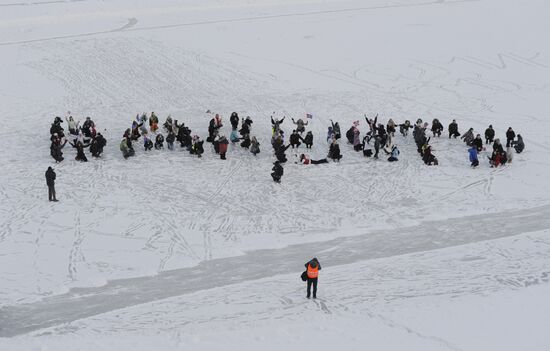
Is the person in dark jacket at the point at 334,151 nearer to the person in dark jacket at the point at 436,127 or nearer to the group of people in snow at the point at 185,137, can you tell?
the group of people in snow at the point at 185,137

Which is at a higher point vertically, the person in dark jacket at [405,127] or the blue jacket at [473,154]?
the person in dark jacket at [405,127]

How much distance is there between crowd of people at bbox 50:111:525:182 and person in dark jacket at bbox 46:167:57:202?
3153mm

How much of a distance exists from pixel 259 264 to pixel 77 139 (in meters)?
10.6

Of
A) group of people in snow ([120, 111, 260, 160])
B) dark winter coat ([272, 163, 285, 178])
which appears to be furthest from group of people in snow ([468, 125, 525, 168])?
group of people in snow ([120, 111, 260, 160])

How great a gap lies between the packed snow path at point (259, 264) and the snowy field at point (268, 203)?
61mm

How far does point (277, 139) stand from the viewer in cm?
2391

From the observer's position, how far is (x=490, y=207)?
20.3 m

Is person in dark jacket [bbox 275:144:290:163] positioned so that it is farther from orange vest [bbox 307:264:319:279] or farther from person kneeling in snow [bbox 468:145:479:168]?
orange vest [bbox 307:264:319:279]

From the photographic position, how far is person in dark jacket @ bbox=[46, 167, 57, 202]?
1972cm

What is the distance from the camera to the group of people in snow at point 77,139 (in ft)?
75.8

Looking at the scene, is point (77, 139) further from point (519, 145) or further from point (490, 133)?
point (519, 145)

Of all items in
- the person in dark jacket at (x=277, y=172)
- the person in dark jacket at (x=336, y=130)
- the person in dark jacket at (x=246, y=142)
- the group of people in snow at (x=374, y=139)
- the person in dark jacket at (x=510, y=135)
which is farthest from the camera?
the person in dark jacket at (x=336, y=130)

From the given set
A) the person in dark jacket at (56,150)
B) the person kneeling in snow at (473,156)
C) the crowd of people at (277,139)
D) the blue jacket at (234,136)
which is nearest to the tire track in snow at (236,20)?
the crowd of people at (277,139)

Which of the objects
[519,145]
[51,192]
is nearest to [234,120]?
[51,192]
